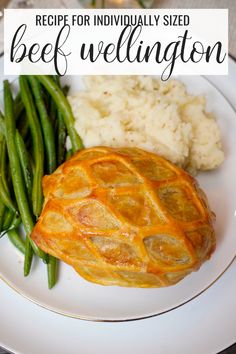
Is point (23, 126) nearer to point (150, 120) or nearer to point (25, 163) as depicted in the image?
point (25, 163)

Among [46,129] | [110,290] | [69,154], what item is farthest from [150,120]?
[110,290]

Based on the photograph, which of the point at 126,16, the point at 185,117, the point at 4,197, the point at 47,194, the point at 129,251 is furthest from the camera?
the point at 126,16

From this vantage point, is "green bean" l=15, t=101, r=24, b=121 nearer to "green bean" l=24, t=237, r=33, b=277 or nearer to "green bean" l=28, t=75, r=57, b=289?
"green bean" l=28, t=75, r=57, b=289

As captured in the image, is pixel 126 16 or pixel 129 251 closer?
pixel 129 251

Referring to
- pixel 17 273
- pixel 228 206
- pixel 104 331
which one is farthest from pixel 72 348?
pixel 228 206

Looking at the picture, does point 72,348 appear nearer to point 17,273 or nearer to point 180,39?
point 17,273

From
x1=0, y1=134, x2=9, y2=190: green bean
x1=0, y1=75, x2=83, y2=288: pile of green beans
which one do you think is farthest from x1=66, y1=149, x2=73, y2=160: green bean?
x1=0, y1=134, x2=9, y2=190: green bean
